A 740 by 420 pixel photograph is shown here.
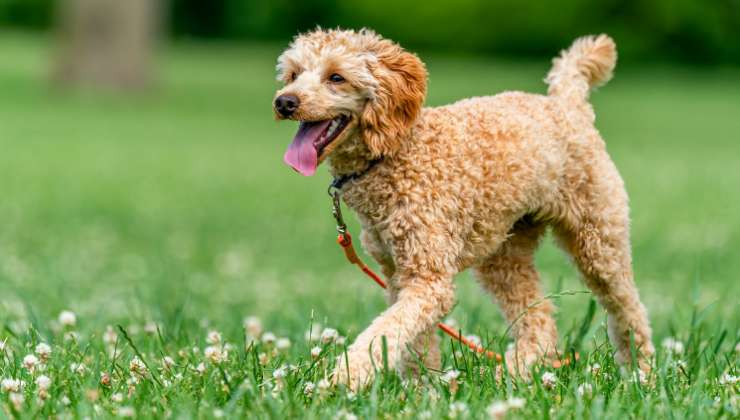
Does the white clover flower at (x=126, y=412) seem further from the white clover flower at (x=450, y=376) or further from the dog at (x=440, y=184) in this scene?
the white clover flower at (x=450, y=376)

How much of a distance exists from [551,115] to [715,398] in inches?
52.9

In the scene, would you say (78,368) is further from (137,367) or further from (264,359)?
(264,359)

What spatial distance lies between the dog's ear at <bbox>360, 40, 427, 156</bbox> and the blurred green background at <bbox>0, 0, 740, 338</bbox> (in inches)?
34.7

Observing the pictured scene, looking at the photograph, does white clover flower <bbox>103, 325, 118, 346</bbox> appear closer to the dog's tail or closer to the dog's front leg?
the dog's front leg

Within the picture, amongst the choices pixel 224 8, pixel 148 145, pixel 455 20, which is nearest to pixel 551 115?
pixel 148 145

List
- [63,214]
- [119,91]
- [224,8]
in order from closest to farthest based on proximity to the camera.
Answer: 1. [63,214]
2. [119,91]
3. [224,8]

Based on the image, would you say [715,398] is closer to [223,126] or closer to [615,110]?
[223,126]

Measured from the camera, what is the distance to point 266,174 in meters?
15.7

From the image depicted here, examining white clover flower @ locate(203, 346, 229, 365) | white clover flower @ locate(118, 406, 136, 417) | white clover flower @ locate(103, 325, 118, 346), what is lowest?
white clover flower @ locate(103, 325, 118, 346)

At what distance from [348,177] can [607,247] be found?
3.92ft

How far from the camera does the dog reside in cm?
395

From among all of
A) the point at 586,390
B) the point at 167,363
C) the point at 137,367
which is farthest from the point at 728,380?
the point at 137,367

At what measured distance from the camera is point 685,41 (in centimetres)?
3950

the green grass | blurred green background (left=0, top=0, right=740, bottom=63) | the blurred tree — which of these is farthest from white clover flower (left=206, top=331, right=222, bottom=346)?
blurred green background (left=0, top=0, right=740, bottom=63)
